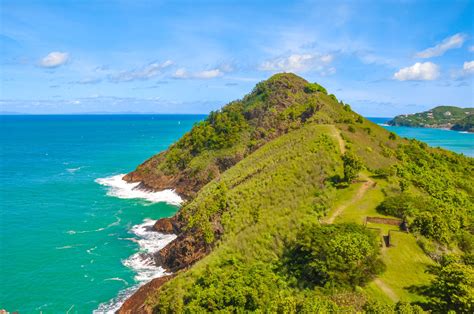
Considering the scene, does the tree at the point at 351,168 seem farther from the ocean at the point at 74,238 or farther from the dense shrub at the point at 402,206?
the ocean at the point at 74,238

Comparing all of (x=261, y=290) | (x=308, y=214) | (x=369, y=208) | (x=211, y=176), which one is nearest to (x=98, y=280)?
(x=261, y=290)

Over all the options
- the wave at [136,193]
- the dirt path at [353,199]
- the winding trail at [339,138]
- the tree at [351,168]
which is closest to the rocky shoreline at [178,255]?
the dirt path at [353,199]

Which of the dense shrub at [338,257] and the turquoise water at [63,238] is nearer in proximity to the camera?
the dense shrub at [338,257]

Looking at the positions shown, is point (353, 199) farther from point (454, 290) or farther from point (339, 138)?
point (339, 138)

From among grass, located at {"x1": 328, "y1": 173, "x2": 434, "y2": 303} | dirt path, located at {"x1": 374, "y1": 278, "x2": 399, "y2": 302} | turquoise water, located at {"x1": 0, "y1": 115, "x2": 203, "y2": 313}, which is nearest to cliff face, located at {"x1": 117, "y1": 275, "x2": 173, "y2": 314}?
turquoise water, located at {"x1": 0, "y1": 115, "x2": 203, "y2": 313}

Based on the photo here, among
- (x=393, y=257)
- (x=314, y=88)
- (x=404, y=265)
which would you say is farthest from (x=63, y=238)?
(x=314, y=88)

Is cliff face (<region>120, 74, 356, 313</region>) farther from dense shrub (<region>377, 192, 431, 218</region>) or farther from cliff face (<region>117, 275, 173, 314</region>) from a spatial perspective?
cliff face (<region>117, 275, 173, 314</region>)

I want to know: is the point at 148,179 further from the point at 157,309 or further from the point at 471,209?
the point at 471,209
